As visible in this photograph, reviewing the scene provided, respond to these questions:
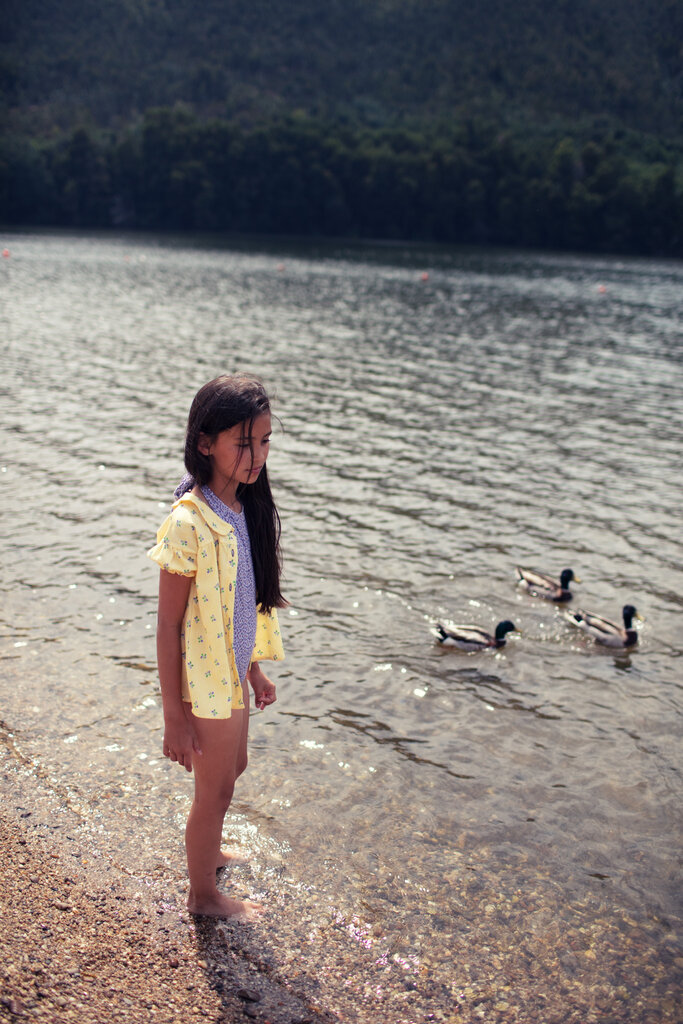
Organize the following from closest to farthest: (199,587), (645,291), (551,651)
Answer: (199,587) → (551,651) → (645,291)

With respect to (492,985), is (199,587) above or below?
above

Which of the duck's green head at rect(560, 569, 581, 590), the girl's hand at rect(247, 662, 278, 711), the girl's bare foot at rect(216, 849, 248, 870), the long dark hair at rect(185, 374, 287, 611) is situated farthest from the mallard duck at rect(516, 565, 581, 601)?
the long dark hair at rect(185, 374, 287, 611)

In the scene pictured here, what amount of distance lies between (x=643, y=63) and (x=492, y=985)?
235573mm

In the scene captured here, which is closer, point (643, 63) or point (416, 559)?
point (416, 559)

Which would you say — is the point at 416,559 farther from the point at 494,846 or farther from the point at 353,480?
the point at 494,846

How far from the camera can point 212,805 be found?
14.0 ft

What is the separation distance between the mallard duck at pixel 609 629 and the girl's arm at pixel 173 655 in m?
6.45

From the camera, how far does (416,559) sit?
11.3 m

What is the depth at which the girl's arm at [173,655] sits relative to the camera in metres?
3.91

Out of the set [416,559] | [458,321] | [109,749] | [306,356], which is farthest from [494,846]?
[458,321]

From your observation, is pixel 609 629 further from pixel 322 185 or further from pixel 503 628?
pixel 322 185

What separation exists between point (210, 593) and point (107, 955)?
77.7 inches

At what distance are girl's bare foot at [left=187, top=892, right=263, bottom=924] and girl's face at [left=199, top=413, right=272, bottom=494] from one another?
2407 millimetres

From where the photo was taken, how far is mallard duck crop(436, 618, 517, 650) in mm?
8852
